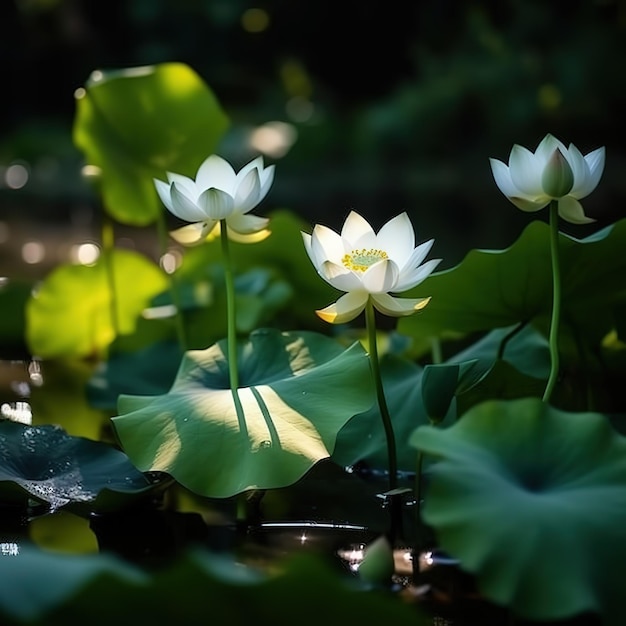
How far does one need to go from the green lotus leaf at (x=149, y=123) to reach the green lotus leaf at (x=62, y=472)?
576 millimetres

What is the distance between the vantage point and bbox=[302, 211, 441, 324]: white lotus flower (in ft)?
2.74

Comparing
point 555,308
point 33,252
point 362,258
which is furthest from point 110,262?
point 33,252

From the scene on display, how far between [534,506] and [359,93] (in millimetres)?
8036

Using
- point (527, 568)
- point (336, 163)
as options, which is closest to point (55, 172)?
point (336, 163)

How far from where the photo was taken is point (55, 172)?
20.0 feet

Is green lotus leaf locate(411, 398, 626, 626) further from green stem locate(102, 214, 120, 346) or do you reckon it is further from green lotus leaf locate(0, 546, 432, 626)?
green stem locate(102, 214, 120, 346)

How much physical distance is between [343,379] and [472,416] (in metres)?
0.20

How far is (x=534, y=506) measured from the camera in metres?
0.65

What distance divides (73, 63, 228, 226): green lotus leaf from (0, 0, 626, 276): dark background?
1.27m

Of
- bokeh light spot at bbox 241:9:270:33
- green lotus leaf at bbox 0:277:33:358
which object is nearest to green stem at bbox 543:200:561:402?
green lotus leaf at bbox 0:277:33:358

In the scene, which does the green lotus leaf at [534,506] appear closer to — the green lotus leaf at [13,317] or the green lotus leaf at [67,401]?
the green lotus leaf at [67,401]

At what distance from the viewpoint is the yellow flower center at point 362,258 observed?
0.88m

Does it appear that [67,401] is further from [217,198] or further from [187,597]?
[187,597]

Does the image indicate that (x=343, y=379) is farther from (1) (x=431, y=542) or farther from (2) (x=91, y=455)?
(2) (x=91, y=455)
